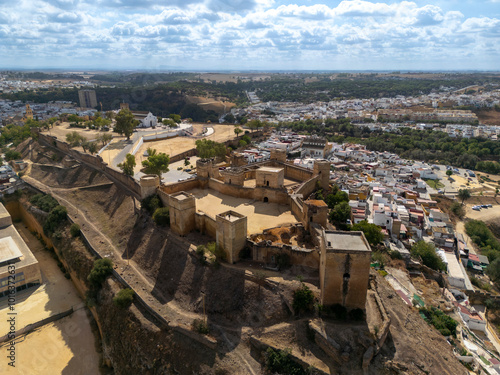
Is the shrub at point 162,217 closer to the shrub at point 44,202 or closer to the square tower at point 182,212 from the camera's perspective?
the square tower at point 182,212

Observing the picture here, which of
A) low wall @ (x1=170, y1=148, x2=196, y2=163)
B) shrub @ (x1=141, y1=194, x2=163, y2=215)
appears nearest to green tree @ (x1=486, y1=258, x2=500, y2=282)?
shrub @ (x1=141, y1=194, x2=163, y2=215)

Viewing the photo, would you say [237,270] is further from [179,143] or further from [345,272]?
[179,143]

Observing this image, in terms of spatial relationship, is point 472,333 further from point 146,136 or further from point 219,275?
point 146,136

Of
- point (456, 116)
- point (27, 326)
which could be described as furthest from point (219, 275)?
point (456, 116)

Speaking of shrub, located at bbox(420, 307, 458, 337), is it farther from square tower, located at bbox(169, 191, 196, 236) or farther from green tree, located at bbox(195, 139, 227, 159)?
green tree, located at bbox(195, 139, 227, 159)


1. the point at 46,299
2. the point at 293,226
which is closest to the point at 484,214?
the point at 293,226

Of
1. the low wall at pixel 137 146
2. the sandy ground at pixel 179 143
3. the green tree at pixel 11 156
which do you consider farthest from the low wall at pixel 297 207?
the green tree at pixel 11 156
